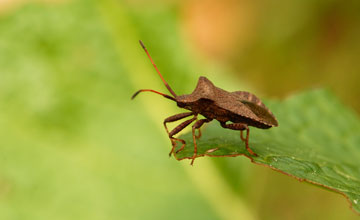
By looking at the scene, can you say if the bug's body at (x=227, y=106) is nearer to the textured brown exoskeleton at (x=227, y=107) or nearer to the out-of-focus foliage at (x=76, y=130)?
the textured brown exoskeleton at (x=227, y=107)

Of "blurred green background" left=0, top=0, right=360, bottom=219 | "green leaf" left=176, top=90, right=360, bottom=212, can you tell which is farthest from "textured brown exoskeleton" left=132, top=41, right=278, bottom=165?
"blurred green background" left=0, top=0, right=360, bottom=219

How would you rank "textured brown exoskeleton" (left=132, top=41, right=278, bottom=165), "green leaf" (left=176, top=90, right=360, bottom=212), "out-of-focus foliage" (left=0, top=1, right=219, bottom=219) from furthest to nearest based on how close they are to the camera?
1. "out-of-focus foliage" (left=0, top=1, right=219, bottom=219)
2. "textured brown exoskeleton" (left=132, top=41, right=278, bottom=165)
3. "green leaf" (left=176, top=90, right=360, bottom=212)

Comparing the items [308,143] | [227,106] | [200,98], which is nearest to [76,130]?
[200,98]

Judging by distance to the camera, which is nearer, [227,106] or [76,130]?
[227,106]

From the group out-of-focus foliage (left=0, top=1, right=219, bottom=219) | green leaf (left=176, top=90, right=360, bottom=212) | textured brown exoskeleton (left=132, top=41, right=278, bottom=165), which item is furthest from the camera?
out-of-focus foliage (left=0, top=1, right=219, bottom=219)

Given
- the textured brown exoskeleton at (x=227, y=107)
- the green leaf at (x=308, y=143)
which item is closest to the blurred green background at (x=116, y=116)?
the green leaf at (x=308, y=143)

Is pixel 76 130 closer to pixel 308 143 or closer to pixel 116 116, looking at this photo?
pixel 116 116

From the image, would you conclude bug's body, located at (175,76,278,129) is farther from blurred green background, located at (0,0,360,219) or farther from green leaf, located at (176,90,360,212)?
blurred green background, located at (0,0,360,219)
